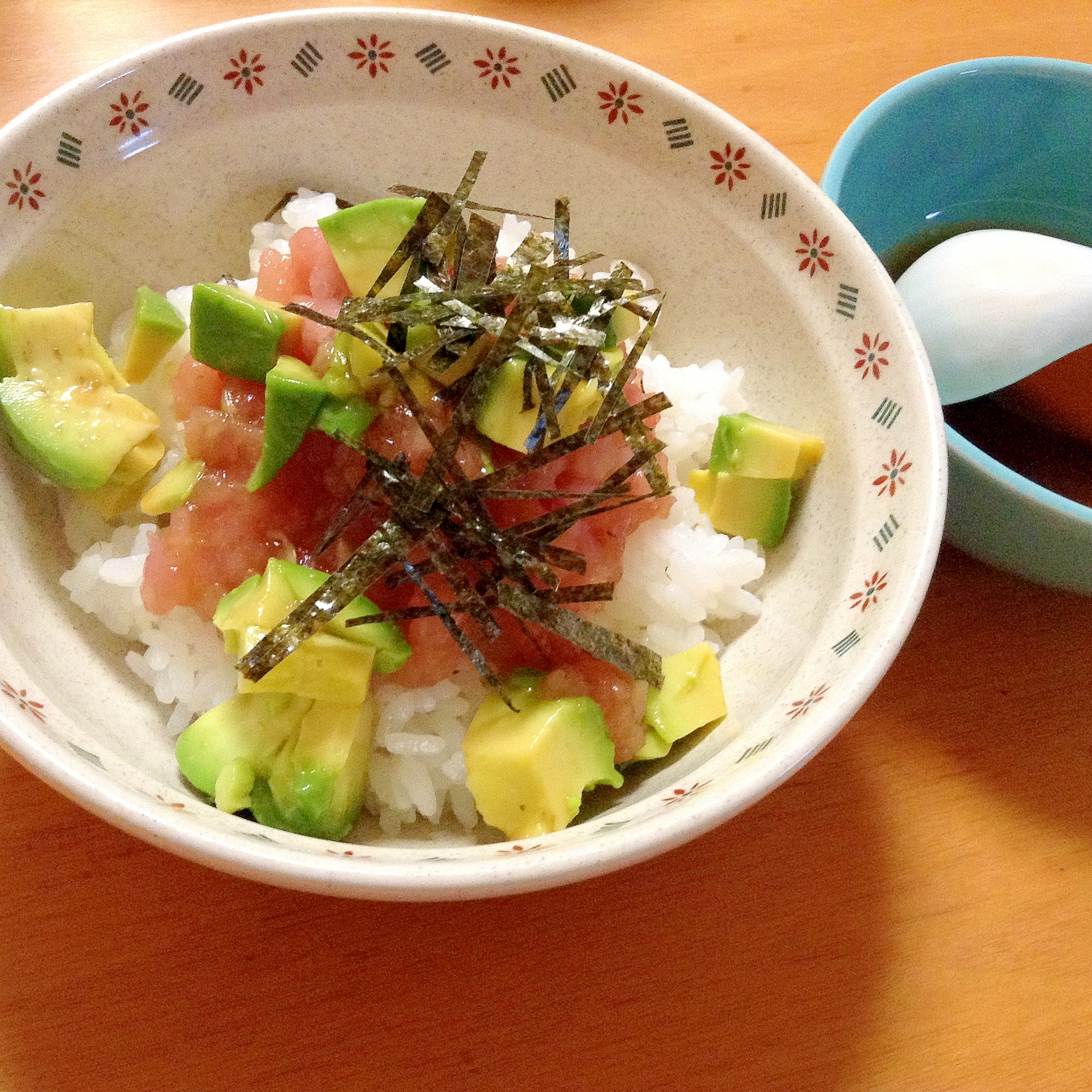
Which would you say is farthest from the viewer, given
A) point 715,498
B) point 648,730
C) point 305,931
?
point 715,498

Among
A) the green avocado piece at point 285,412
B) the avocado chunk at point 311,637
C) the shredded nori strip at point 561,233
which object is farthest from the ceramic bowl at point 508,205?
the green avocado piece at point 285,412

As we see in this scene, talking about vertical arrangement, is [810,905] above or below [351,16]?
below

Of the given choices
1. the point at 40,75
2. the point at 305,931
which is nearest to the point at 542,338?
the point at 305,931

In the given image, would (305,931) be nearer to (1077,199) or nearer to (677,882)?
(677,882)

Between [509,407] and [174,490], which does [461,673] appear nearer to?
[509,407]

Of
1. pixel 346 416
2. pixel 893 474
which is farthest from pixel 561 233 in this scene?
pixel 893 474

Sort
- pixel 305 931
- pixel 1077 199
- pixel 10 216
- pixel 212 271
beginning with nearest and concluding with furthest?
pixel 305 931
pixel 10 216
pixel 212 271
pixel 1077 199
